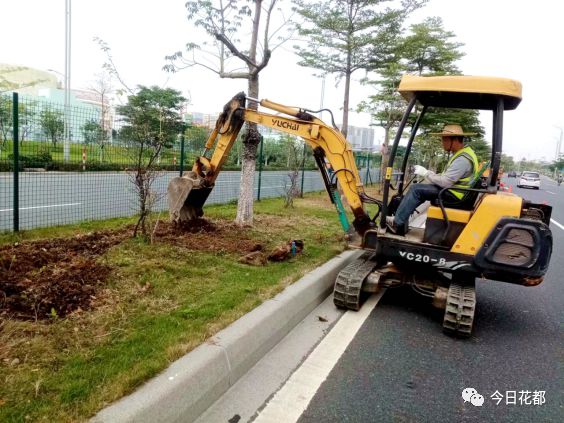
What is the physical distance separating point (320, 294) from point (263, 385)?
214cm

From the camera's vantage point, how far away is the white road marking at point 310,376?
2857mm

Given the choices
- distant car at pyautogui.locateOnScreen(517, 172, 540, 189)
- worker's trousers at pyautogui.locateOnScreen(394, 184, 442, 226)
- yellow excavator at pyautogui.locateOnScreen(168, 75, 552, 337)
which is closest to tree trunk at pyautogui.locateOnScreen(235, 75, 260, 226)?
yellow excavator at pyautogui.locateOnScreen(168, 75, 552, 337)

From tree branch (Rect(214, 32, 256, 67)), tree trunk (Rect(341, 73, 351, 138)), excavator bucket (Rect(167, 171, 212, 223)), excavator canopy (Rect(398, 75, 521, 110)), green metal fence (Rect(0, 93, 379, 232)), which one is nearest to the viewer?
excavator canopy (Rect(398, 75, 521, 110))

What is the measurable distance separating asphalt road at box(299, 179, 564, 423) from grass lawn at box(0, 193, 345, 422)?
3.73 ft

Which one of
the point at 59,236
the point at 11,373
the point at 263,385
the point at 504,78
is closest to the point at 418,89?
the point at 504,78

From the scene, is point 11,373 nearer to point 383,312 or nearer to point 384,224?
point 383,312

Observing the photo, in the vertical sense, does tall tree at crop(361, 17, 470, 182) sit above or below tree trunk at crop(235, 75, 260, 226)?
above

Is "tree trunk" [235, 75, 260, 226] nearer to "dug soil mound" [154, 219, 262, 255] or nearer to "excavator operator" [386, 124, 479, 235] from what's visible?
"dug soil mound" [154, 219, 262, 255]

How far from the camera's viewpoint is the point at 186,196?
21.9ft

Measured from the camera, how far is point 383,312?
4.92m

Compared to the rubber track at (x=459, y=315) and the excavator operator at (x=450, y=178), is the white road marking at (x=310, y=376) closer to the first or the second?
the rubber track at (x=459, y=315)

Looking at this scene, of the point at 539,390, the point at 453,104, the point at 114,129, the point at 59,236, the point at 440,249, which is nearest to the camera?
the point at 539,390

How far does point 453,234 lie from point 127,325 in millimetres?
3450

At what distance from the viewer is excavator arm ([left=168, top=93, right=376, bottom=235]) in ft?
19.8
